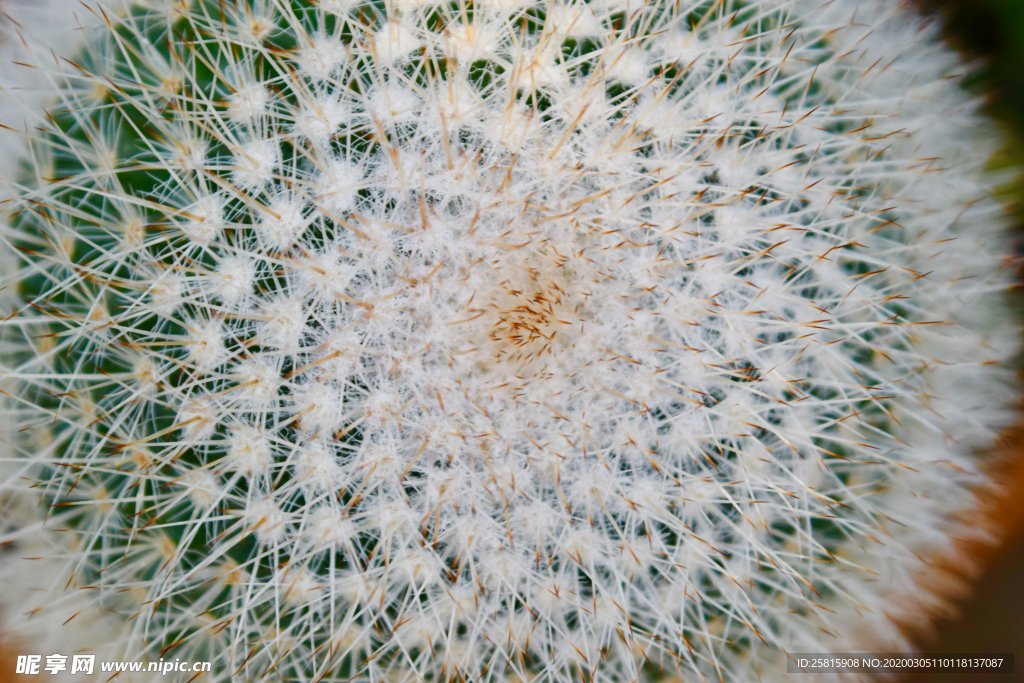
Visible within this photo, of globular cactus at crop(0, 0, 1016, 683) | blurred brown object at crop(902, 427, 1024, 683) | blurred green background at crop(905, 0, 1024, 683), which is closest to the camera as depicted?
globular cactus at crop(0, 0, 1016, 683)

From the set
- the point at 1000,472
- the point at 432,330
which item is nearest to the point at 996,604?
the point at 1000,472

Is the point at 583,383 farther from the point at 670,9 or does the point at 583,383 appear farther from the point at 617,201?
the point at 670,9

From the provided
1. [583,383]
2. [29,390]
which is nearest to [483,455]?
[583,383]

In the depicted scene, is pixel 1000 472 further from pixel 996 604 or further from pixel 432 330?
pixel 432 330

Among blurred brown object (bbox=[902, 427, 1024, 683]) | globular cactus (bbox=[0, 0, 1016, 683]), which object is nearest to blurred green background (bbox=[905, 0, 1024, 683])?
blurred brown object (bbox=[902, 427, 1024, 683])

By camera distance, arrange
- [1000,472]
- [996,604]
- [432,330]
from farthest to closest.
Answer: [996,604], [1000,472], [432,330]

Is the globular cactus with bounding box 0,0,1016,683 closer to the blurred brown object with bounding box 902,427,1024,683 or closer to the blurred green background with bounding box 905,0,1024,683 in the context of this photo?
the blurred green background with bounding box 905,0,1024,683

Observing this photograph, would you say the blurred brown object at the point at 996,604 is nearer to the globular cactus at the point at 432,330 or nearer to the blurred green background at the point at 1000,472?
the blurred green background at the point at 1000,472

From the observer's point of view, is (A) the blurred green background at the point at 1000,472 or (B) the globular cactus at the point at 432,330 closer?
(B) the globular cactus at the point at 432,330

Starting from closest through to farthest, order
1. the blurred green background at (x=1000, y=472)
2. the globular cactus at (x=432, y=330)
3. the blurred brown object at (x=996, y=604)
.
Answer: the globular cactus at (x=432, y=330) < the blurred green background at (x=1000, y=472) < the blurred brown object at (x=996, y=604)

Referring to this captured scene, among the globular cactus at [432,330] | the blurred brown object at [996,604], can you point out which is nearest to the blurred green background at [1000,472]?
the blurred brown object at [996,604]
